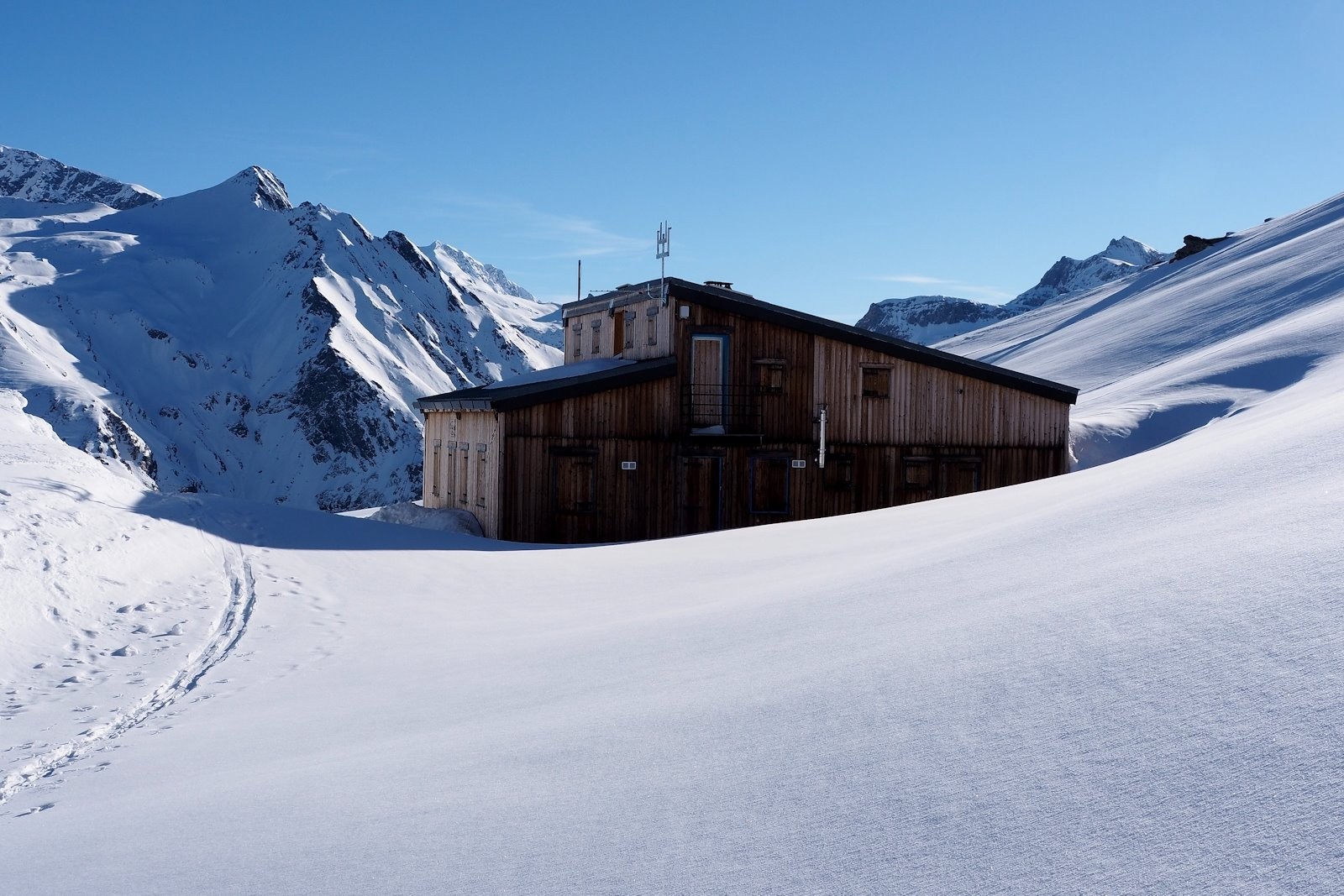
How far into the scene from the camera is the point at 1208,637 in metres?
4.64

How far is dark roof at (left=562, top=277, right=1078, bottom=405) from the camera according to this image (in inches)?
1147

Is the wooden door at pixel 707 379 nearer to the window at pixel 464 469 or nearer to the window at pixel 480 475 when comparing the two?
the window at pixel 480 475

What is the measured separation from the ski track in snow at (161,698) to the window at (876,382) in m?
19.6

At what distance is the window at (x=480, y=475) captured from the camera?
26469 millimetres

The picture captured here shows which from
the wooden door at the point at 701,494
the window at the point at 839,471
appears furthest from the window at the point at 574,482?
the window at the point at 839,471

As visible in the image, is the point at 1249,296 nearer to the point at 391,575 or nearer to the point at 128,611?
the point at 391,575

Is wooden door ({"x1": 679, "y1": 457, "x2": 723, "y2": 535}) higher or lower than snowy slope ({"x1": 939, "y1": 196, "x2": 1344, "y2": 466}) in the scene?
lower

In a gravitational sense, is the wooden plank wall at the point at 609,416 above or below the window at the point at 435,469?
above

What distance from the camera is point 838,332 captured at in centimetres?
2970

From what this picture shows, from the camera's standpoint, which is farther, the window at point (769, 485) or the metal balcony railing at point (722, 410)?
the window at point (769, 485)

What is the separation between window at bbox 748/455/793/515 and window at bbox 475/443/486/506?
7.38 m

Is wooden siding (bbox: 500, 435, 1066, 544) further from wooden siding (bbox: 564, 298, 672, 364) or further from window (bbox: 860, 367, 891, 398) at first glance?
wooden siding (bbox: 564, 298, 672, 364)

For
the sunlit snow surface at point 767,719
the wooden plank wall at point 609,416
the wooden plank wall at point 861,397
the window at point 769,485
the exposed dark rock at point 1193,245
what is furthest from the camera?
the exposed dark rock at point 1193,245

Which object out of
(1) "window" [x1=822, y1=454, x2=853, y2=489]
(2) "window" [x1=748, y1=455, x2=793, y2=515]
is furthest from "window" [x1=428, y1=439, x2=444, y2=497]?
(1) "window" [x1=822, y1=454, x2=853, y2=489]
